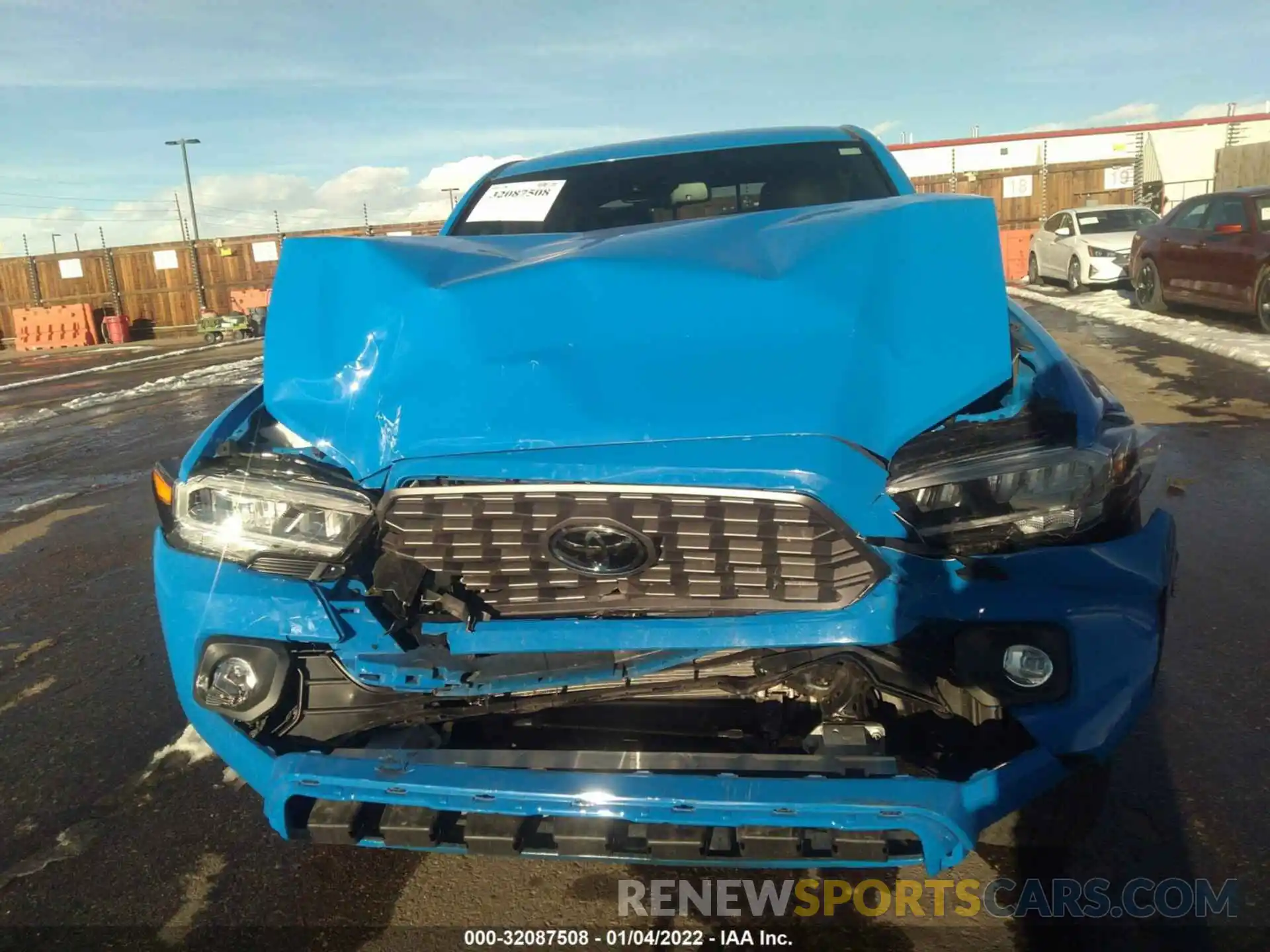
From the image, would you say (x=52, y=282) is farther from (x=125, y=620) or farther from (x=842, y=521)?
(x=842, y=521)

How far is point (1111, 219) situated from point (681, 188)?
14785 mm

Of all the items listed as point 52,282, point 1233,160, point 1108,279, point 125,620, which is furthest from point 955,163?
point 125,620

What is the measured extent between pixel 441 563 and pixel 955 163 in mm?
35201

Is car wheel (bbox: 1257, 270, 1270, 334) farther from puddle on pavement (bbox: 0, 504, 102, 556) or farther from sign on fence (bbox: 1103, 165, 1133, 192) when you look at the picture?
sign on fence (bbox: 1103, 165, 1133, 192)

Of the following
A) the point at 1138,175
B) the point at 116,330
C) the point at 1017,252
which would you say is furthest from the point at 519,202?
the point at 1138,175

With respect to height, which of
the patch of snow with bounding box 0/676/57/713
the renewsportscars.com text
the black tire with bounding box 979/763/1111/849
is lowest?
the renewsportscars.com text

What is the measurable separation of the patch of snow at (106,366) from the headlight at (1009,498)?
15.9 m

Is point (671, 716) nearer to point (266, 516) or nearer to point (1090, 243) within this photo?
point (266, 516)

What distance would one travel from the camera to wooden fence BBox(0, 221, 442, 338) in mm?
28531

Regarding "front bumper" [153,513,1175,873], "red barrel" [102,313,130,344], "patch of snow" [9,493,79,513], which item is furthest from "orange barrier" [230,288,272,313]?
"front bumper" [153,513,1175,873]

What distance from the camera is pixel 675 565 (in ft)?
6.33

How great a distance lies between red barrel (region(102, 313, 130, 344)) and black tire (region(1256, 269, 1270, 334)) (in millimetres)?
26520

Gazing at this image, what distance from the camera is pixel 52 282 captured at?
2902cm

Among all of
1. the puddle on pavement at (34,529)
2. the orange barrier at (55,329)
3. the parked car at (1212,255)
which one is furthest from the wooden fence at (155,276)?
the puddle on pavement at (34,529)
